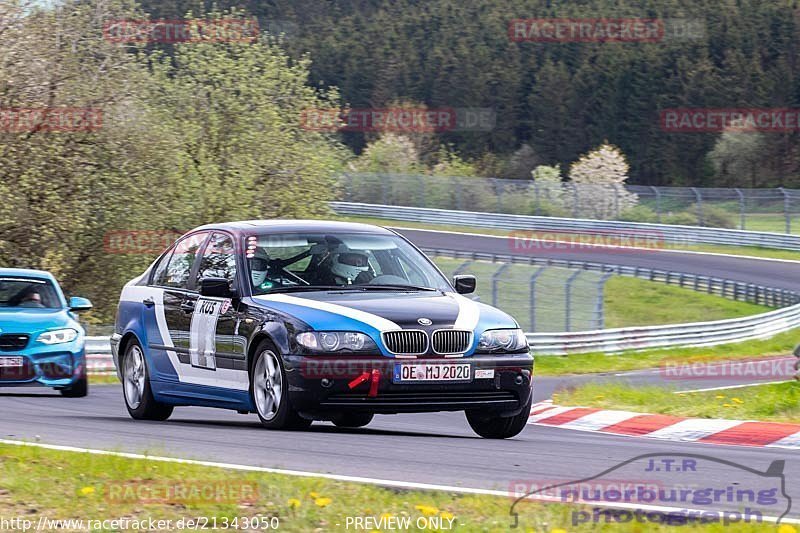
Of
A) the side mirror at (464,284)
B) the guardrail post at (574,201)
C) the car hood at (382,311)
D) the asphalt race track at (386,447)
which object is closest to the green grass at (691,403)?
the asphalt race track at (386,447)

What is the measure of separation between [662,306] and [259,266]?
33187 mm

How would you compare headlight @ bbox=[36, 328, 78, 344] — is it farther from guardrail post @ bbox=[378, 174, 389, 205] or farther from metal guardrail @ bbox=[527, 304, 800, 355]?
guardrail post @ bbox=[378, 174, 389, 205]

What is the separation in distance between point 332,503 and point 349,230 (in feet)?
14.4

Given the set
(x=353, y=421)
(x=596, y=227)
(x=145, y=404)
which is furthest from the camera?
(x=596, y=227)

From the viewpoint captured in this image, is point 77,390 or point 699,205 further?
point 699,205

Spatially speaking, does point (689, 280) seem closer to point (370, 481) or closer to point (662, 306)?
point (662, 306)

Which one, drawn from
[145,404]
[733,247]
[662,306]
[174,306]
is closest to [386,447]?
[174,306]

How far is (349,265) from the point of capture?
9.95m

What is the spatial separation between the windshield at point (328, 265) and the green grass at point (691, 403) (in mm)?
3700

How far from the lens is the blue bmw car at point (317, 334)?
880cm

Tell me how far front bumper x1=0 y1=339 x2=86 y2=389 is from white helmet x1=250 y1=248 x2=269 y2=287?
543 centimetres

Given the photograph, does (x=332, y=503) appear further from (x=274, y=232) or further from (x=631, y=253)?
(x=631, y=253)

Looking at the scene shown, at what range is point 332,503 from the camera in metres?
6.04

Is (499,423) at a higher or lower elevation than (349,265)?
lower
